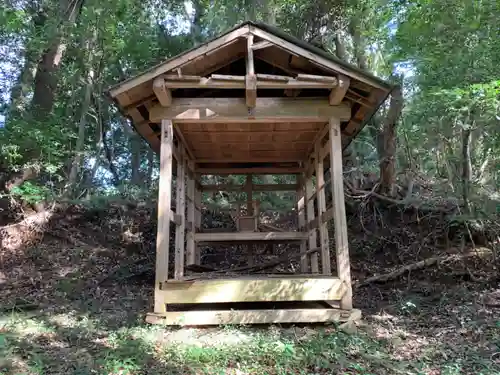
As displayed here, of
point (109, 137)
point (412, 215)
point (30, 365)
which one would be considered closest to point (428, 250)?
point (412, 215)

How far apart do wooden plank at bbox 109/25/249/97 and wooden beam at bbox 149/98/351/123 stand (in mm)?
485

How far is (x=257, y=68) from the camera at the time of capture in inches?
247

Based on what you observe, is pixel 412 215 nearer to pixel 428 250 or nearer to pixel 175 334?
pixel 428 250

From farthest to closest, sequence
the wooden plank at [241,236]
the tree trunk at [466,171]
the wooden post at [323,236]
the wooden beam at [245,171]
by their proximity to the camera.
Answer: the wooden beam at [245,171] → the wooden plank at [241,236] → the tree trunk at [466,171] → the wooden post at [323,236]

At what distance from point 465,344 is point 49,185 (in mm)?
10076

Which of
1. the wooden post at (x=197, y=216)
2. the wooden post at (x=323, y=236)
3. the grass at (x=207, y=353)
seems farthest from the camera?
the wooden post at (x=197, y=216)

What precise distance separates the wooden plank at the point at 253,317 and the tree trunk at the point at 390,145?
4.69 m

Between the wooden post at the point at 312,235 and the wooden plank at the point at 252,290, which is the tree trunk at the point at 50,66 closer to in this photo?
the wooden post at the point at 312,235

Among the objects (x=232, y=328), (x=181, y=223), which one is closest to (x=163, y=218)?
(x=181, y=223)

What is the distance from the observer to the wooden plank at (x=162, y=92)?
5203mm

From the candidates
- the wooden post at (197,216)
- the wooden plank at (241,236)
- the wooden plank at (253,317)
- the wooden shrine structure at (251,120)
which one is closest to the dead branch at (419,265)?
the wooden shrine structure at (251,120)

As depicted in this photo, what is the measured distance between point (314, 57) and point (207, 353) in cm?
392

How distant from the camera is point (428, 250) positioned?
26.6ft

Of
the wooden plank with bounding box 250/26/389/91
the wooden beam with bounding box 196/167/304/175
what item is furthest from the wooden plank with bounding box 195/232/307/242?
the wooden plank with bounding box 250/26/389/91
